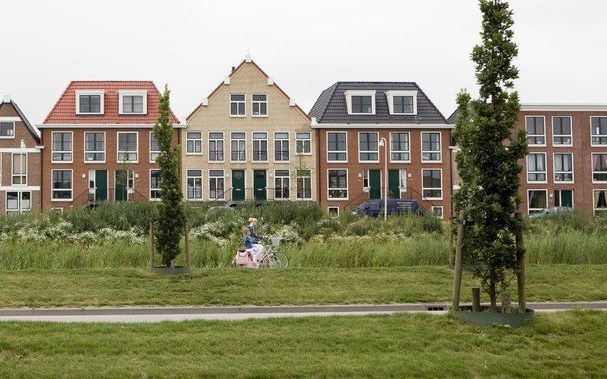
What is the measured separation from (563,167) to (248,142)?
77.9 ft

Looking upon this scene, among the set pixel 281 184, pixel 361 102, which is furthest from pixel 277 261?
pixel 361 102

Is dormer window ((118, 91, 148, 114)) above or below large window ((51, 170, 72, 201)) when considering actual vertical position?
above

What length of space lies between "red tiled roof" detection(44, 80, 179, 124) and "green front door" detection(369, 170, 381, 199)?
557 inches

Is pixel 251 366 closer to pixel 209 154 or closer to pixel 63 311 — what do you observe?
pixel 63 311

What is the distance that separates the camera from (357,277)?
53.5 ft

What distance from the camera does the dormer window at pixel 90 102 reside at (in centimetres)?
4906

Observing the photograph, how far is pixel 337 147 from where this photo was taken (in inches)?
1955

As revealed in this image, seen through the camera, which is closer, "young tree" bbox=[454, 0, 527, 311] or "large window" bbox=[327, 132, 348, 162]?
"young tree" bbox=[454, 0, 527, 311]

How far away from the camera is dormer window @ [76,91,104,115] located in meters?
49.1

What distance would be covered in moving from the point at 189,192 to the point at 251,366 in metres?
40.6

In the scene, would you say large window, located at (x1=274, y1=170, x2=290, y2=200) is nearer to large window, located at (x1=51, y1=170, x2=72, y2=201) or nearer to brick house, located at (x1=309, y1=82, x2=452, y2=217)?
brick house, located at (x1=309, y1=82, x2=452, y2=217)

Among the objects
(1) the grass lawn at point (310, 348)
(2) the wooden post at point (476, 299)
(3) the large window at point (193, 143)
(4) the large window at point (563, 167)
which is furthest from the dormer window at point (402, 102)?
(1) the grass lawn at point (310, 348)

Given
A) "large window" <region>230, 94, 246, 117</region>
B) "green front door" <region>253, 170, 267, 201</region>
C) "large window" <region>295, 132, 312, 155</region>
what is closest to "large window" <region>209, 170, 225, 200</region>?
"green front door" <region>253, 170, 267, 201</region>

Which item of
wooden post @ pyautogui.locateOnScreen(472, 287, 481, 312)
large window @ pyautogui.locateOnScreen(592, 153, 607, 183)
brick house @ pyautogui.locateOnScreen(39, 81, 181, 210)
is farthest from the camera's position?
large window @ pyautogui.locateOnScreen(592, 153, 607, 183)
